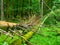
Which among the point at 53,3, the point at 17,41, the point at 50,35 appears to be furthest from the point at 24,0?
the point at 17,41

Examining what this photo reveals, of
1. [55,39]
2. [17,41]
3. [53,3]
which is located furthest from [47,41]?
[53,3]

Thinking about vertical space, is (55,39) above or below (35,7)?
below

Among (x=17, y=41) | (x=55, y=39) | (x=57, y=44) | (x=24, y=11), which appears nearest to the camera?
(x=17, y=41)

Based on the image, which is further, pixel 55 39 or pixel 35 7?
pixel 35 7

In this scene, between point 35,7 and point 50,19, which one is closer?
point 50,19

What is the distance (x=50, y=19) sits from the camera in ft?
41.1

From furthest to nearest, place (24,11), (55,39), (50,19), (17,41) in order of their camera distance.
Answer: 1. (24,11)
2. (50,19)
3. (55,39)
4. (17,41)

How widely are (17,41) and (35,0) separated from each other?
504 inches

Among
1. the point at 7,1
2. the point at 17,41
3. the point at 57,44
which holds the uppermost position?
the point at 7,1

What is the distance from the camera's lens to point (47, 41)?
8148 millimetres

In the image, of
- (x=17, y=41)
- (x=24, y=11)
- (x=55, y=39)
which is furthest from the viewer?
(x=24, y=11)

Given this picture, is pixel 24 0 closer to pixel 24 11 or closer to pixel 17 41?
pixel 24 11

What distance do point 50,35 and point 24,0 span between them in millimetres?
9399

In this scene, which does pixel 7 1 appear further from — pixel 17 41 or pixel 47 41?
pixel 17 41
